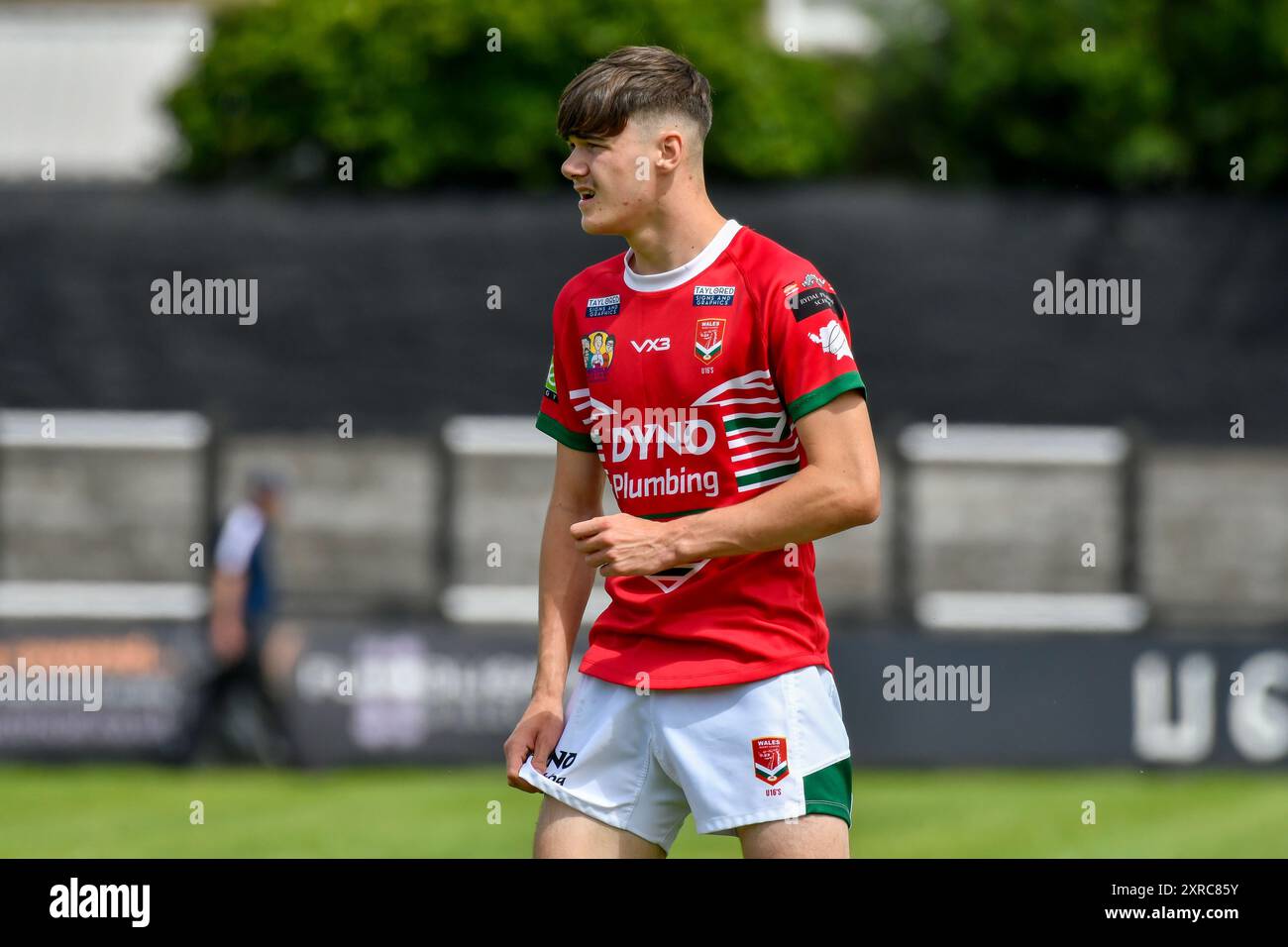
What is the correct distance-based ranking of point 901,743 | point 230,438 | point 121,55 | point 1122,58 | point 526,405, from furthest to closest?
point 121,55
point 1122,58
point 526,405
point 230,438
point 901,743

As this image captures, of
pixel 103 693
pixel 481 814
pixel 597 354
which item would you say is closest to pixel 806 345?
pixel 597 354

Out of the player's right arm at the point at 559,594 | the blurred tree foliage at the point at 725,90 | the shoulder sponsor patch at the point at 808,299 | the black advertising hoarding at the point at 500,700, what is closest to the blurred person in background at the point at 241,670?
the black advertising hoarding at the point at 500,700

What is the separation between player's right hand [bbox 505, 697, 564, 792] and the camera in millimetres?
4238

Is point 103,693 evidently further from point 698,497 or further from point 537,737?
point 698,497

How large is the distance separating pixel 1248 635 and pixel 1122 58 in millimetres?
6599

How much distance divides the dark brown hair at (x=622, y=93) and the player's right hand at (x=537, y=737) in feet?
4.23

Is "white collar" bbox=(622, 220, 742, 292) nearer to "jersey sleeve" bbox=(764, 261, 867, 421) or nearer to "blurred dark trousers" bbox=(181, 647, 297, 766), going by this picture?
"jersey sleeve" bbox=(764, 261, 867, 421)

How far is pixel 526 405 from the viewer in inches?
635

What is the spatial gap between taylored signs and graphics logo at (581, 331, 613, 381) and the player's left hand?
38cm

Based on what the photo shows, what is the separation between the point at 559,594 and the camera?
4328 mm

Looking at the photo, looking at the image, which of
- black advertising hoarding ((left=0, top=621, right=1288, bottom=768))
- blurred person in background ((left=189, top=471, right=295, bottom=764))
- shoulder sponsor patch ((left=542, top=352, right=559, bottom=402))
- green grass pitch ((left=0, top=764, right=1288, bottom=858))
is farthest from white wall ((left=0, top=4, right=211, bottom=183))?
shoulder sponsor patch ((left=542, top=352, right=559, bottom=402))

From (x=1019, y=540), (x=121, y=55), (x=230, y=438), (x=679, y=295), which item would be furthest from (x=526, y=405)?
(x=679, y=295)

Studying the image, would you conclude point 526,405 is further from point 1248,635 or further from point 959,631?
point 1248,635

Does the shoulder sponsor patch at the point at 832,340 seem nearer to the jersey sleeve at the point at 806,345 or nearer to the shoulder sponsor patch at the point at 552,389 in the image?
the jersey sleeve at the point at 806,345
